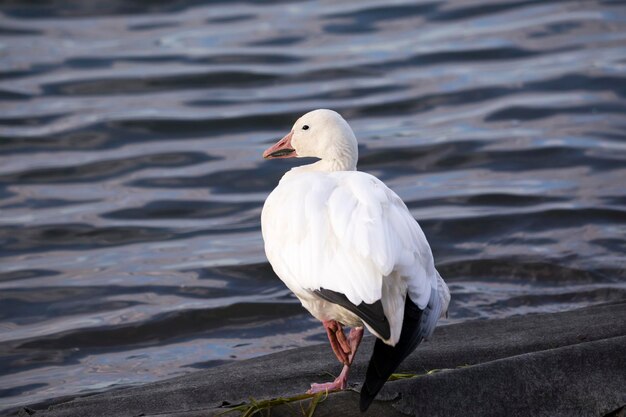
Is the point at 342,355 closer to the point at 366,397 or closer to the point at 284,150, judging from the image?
the point at 366,397

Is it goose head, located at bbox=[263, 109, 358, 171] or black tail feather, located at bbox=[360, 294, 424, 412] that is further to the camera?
goose head, located at bbox=[263, 109, 358, 171]

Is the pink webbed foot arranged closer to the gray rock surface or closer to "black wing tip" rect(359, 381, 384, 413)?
the gray rock surface

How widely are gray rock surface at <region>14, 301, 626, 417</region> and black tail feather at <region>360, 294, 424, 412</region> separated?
225 millimetres

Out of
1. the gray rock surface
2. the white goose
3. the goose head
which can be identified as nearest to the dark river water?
the gray rock surface

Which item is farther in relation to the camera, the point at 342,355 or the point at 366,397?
the point at 342,355

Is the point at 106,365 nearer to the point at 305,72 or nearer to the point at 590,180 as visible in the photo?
the point at 590,180

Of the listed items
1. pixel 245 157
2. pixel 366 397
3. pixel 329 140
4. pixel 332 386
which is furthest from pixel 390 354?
pixel 245 157

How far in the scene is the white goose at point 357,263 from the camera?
12.3ft

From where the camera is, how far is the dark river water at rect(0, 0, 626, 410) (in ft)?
24.0

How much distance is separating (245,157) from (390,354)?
23.0 feet

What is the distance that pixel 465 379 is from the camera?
4.05 meters

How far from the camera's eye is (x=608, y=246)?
8.24m

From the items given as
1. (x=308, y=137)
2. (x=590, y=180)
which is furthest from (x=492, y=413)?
(x=590, y=180)

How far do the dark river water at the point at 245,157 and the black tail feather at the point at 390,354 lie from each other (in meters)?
2.91
